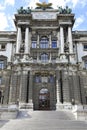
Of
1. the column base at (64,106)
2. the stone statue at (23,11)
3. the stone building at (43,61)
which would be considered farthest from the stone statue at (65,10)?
the column base at (64,106)

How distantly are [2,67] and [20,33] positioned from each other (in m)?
8.08

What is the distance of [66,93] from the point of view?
33094 millimetres

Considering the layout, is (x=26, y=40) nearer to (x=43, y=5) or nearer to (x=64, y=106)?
(x=43, y=5)

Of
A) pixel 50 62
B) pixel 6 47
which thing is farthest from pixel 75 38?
pixel 6 47

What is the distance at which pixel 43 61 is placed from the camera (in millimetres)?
36281

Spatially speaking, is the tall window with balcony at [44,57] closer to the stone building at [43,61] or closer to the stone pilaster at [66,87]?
the stone building at [43,61]

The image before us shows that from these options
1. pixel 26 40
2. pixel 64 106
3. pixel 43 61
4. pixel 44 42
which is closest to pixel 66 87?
pixel 64 106

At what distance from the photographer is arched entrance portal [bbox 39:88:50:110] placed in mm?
34119

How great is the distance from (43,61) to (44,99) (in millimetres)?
7203

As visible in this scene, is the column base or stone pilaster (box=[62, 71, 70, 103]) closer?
the column base

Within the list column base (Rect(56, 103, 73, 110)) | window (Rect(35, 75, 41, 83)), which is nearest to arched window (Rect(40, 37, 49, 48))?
window (Rect(35, 75, 41, 83))

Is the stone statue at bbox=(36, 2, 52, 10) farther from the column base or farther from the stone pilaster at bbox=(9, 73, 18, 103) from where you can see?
the column base

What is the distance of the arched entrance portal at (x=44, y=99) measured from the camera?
34119 mm

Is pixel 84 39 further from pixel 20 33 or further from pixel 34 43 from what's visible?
pixel 20 33
